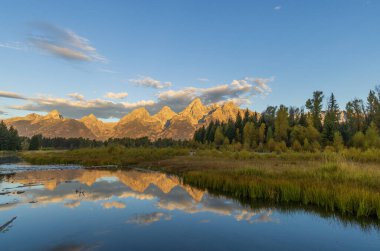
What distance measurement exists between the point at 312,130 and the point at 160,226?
241ft

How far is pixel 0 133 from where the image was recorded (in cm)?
12975

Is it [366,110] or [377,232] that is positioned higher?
[366,110]

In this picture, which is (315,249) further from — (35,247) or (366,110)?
(366,110)

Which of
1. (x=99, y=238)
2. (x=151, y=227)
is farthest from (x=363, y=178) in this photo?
(x=99, y=238)

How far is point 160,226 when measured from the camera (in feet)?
42.5

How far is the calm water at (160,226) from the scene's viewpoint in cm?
1052

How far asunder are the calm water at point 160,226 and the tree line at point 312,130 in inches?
2204

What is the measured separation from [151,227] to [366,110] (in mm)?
117968

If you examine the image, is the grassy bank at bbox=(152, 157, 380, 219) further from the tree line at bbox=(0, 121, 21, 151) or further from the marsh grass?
the tree line at bbox=(0, 121, 21, 151)

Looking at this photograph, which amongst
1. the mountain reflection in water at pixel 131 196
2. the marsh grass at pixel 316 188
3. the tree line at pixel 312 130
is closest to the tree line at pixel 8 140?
the tree line at pixel 312 130

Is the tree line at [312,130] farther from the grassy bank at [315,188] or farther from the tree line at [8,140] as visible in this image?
the tree line at [8,140]

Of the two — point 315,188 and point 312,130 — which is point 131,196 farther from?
point 312,130

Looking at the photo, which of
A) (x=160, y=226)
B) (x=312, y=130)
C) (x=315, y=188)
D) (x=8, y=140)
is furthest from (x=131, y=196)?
(x=8, y=140)

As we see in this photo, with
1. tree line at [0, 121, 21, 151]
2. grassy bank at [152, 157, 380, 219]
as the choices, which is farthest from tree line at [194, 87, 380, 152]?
tree line at [0, 121, 21, 151]
